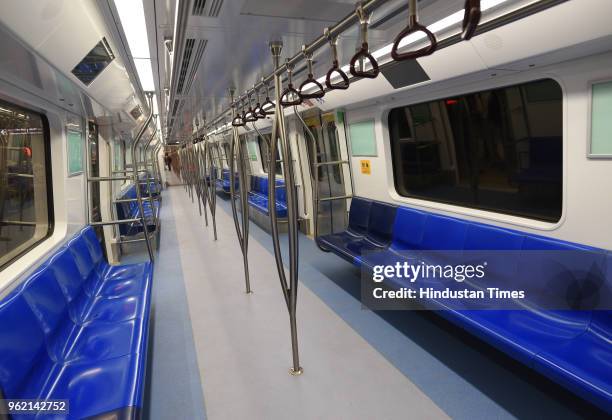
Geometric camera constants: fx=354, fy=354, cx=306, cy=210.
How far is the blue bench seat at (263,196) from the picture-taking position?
735 cm

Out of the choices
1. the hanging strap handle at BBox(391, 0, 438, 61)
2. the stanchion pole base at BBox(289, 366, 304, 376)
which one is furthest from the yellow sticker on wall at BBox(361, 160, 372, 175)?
the hanging strap handle at BBox(391, 0, 438, 61)

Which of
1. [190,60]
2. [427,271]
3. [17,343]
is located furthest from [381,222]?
[17,343]

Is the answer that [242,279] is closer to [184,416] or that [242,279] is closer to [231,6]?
[184,416]

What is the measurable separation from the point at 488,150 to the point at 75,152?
4.50 m

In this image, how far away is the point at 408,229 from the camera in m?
4.01

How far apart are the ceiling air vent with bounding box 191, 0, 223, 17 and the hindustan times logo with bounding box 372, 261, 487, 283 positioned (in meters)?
2.55

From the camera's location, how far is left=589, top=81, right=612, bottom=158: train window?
7.04ft

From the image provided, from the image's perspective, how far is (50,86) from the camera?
2695 mm

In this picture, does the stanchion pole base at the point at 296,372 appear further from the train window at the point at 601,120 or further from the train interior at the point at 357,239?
the train window at the point at 601,120

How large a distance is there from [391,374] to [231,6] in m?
2.60

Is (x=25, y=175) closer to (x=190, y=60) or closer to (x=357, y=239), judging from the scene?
(x=190, y=60)

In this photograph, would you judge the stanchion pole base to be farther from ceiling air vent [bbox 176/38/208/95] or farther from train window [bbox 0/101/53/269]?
ceiling air vent [bbox 176/38/208/95]

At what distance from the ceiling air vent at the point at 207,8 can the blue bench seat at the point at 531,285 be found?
2440 millimetres

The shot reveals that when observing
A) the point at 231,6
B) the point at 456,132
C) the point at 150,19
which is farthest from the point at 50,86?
the point at 456,132
